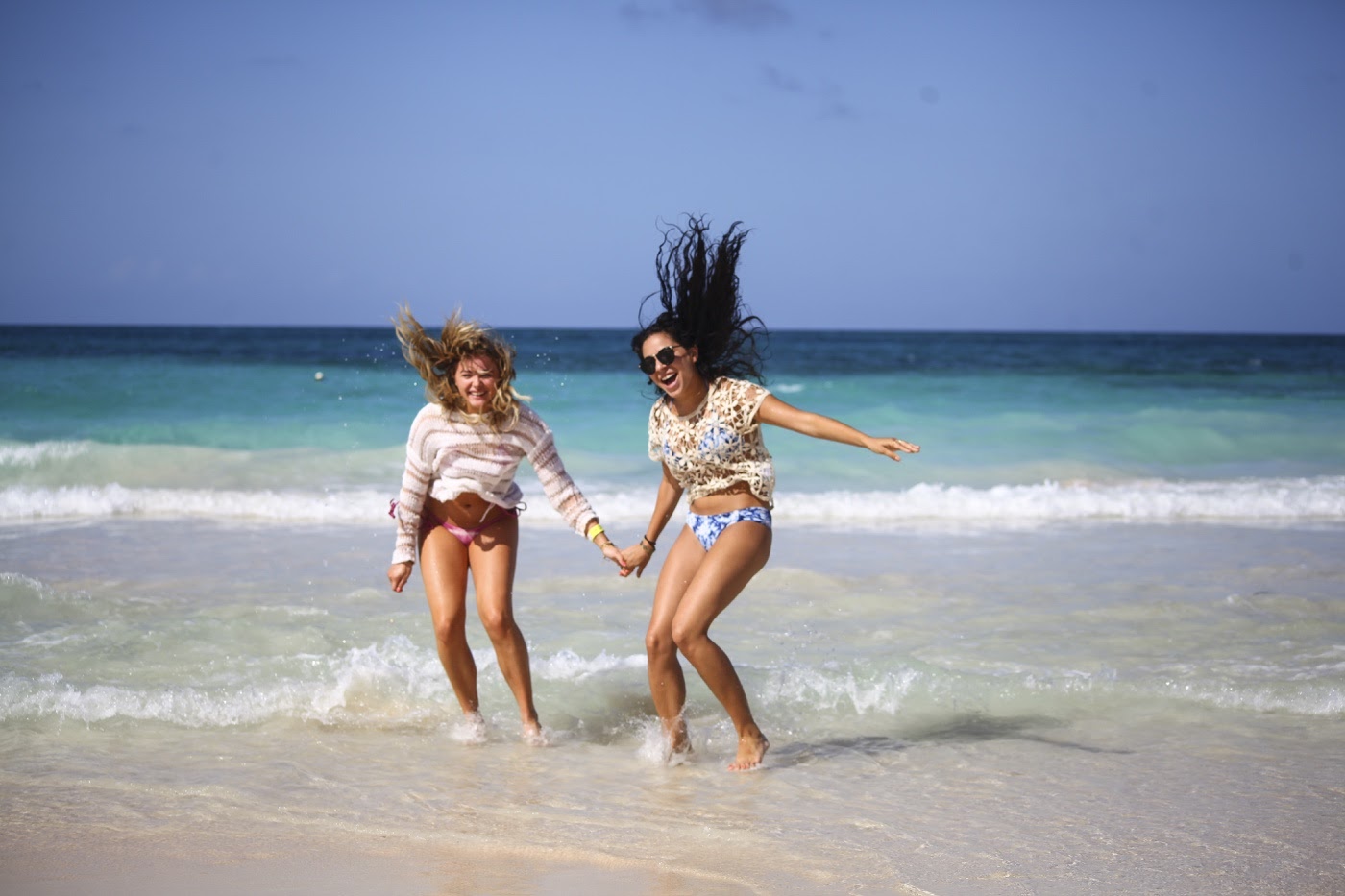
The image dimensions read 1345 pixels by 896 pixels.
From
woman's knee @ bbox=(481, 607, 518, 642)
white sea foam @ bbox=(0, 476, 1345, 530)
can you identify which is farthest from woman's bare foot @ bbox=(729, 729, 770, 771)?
white sea foam @ bbox=(0, 476, 1345, 530)

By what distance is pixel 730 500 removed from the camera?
17.9 feet

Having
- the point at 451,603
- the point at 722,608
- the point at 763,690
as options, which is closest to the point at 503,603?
the point at 451,603

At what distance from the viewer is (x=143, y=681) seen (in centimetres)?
659

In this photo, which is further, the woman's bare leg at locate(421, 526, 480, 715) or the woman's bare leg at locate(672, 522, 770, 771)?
the woman's bare leg at locate(421, 526, 480, 715)

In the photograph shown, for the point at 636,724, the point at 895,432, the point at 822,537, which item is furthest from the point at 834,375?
the point at 636,724

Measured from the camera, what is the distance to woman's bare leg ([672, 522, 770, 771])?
5.25m

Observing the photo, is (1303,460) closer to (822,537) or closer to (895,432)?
(895,432)

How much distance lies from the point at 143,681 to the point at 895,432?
17.8 metres

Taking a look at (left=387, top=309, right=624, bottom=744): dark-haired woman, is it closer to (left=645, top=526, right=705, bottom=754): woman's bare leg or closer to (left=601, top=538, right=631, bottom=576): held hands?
(left=601, top=538, right=631, bottom=576): held hands

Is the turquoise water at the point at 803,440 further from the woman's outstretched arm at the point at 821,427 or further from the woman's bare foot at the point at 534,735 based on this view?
the woman's outstretched arm at the point at 821,427

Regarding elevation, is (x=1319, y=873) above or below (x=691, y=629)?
below

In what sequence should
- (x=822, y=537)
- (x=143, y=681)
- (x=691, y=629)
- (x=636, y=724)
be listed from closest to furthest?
(x=691, y=629) < (x=636, y=724) < (x=143, y=681) < (x=822, y=537)

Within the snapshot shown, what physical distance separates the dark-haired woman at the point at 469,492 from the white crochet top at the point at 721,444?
57 centimetres

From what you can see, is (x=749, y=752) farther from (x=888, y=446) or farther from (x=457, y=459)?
(x=457, y=459)
